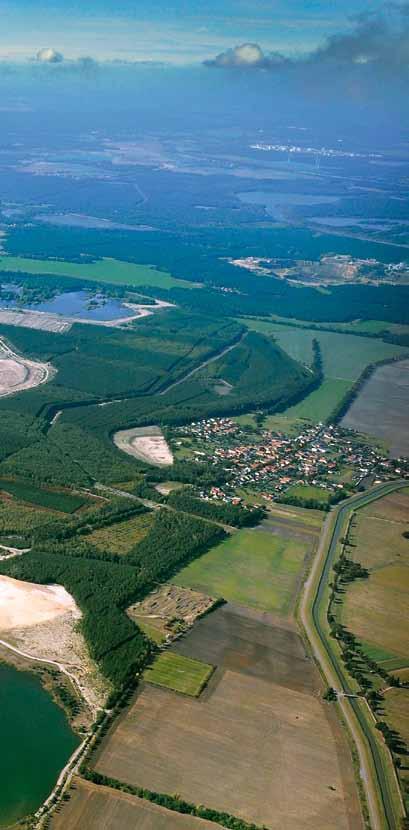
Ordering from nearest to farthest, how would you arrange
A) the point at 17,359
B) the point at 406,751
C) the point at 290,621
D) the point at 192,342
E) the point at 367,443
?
the point at 406,751 < the point at 290,621 < the point at 367,443 < the point at 17,359 < the point at 192,342

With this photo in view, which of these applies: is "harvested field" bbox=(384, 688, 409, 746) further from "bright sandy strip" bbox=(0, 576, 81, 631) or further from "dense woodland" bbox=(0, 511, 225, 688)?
"bright sandy strip" bbox=(0, 576, 81, 631)

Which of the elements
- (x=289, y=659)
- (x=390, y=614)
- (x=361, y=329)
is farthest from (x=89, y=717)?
(x=361, y=329)

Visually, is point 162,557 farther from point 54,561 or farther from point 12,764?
point 12,764

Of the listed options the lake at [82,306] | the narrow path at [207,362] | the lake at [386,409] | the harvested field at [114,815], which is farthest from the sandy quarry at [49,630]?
the lake at [82,306]

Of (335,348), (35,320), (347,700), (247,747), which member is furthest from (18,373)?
(247,747)

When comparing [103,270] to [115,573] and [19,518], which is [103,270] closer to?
[19,518]

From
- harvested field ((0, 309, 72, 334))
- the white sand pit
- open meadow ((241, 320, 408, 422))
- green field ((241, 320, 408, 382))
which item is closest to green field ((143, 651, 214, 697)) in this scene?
the white sand pit
